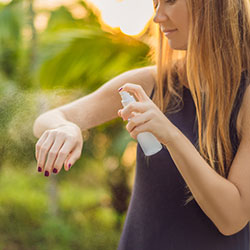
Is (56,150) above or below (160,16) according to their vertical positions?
below

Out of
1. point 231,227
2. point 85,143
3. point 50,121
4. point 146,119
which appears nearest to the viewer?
point 146,119

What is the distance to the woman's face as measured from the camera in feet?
2.72

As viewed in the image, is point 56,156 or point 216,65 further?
point 216,65

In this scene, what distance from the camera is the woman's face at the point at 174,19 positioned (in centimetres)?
A: 83

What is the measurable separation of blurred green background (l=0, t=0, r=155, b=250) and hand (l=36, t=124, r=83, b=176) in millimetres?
1441

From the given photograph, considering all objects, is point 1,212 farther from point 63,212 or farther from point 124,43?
point 124,43

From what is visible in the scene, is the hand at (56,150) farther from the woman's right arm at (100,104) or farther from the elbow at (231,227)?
the elbow at (231,227)

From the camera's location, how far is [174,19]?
0.83m

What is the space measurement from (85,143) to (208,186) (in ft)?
9.13

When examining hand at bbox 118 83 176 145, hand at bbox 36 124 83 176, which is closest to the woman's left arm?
hand at bbox 118 83 176 145

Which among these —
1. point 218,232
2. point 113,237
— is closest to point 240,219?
point 218,232

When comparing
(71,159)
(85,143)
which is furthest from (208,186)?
(85,143)

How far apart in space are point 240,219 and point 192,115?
23 cm

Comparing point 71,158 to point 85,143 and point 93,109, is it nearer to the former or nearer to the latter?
point 93,109
